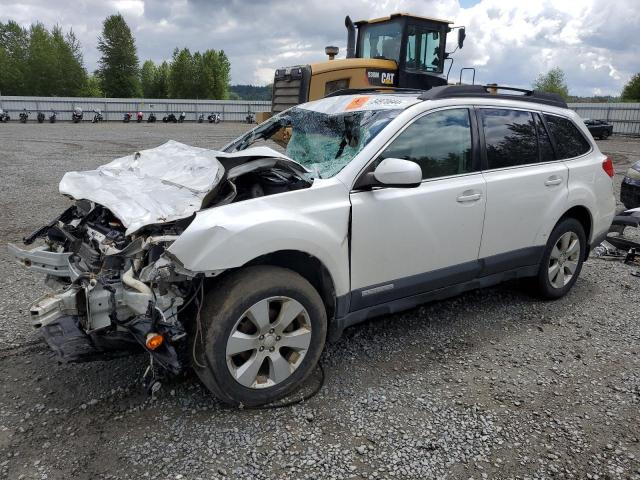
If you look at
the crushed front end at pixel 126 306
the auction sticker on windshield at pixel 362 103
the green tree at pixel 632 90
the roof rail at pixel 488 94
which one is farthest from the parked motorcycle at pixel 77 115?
the green tree at pixel 632 90

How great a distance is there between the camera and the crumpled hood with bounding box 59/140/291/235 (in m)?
2.88

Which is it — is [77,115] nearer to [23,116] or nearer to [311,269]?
[23,116]

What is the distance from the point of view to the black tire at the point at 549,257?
4.48 m

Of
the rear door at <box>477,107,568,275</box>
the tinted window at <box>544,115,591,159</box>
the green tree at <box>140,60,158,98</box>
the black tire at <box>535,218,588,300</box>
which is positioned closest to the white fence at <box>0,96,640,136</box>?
the tinted window at <box>544,115,591,159</box>

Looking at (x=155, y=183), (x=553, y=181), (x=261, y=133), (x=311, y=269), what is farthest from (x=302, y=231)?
(x=553, y=181)

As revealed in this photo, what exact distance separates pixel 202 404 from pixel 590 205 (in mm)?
3834

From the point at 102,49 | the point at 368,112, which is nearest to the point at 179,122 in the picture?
the point at 368,112

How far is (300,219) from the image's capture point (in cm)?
296

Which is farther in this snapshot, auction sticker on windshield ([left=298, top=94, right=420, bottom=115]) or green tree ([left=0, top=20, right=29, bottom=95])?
green tree ([left=0, top=20, right=29, bottom=95])

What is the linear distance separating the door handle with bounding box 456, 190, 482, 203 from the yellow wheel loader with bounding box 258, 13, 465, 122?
6.37 m

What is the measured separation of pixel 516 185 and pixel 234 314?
2.55 meters

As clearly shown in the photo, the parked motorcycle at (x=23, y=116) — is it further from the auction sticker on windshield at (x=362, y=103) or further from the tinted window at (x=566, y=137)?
the tinted window at (x=566, y=137)

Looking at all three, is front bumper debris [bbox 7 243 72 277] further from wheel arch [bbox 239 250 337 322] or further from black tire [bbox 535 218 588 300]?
black tire [bbox 535 218 588 300]

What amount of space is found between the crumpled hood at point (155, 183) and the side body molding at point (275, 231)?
253mm
